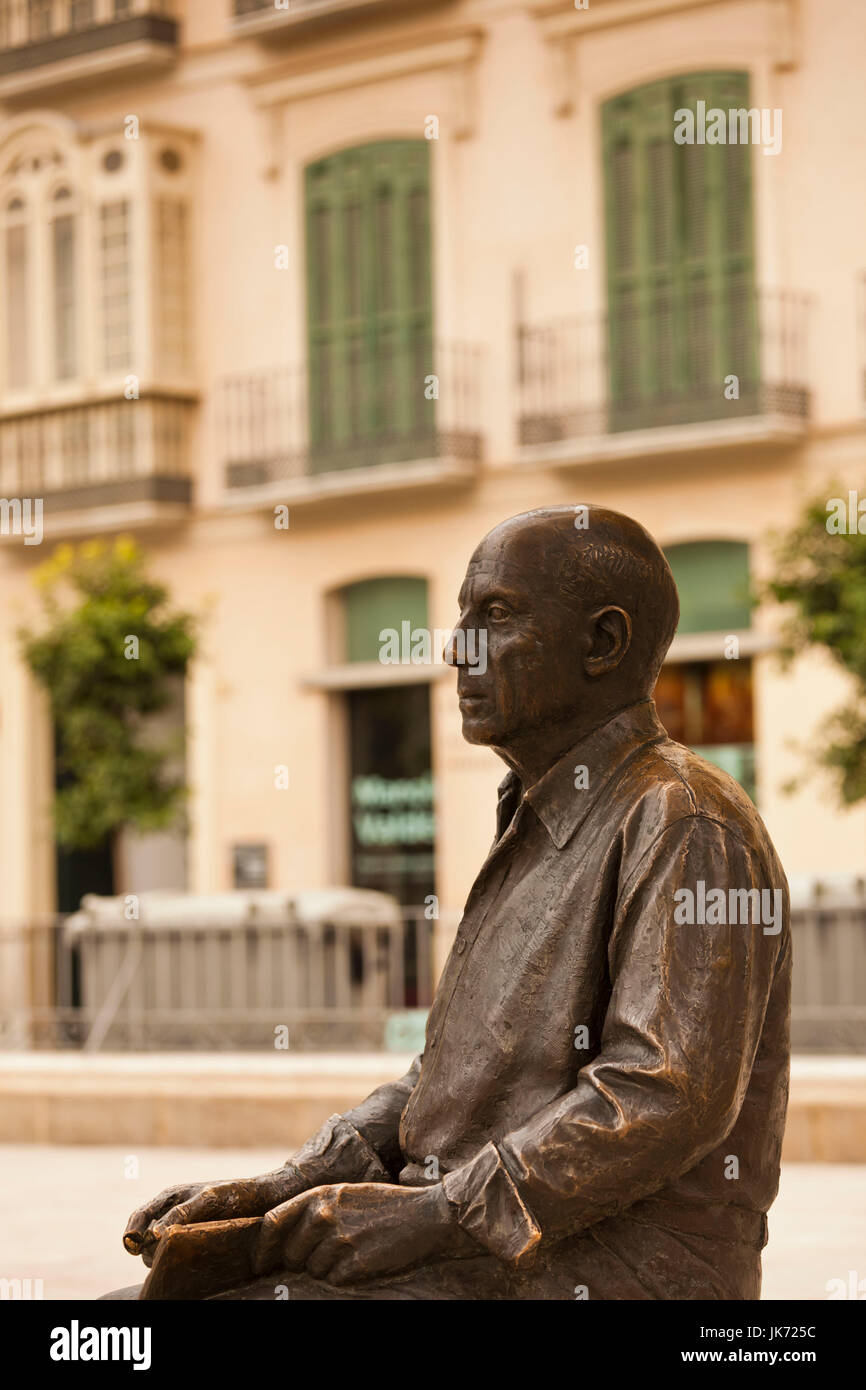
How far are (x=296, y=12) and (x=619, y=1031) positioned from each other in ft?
57.7

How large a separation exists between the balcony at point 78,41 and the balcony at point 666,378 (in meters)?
4.90

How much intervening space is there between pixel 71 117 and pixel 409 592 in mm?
5769

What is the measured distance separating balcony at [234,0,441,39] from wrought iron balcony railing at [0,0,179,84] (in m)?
0.90

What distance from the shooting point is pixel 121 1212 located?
28.0 feet

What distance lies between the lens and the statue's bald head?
9.46 feet

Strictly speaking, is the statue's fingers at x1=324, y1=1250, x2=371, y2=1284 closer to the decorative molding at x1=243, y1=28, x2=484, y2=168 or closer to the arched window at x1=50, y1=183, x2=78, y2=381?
the decorative molding at x1=243, y1=28, x2=484, y2=168

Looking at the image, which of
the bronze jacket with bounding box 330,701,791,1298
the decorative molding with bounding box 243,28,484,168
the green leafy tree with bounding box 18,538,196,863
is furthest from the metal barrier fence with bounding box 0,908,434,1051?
the bronze jacket with bounding box 330,701,791,1298

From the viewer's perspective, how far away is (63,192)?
67.9 feet

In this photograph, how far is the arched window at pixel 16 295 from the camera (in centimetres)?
2109

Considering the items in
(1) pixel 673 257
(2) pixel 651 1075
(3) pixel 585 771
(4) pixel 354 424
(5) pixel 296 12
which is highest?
(5) pixel 296 12

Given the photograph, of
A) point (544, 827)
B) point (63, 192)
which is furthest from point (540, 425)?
point (544, 827)

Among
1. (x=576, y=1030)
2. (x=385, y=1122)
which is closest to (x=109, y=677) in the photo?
(x=385, y=1122)

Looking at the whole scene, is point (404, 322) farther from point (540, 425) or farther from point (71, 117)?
point (71, 117)

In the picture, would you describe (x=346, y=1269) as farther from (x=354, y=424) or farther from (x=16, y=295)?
(x=16, y=295)
